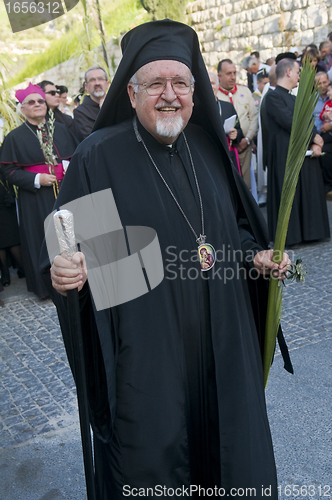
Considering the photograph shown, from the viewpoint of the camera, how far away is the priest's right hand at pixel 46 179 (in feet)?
19.1

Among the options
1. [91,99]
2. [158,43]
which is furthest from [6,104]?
[158,43]

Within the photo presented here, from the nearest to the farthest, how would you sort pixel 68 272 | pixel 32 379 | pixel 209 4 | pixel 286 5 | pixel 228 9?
pixel 68 272, pixel 32 379, pixel 286 5, pixel 228 9, pixel 209 4

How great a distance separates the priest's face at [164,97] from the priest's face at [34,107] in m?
4.16

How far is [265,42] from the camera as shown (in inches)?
645

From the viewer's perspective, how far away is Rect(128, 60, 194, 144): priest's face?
6.86 feet

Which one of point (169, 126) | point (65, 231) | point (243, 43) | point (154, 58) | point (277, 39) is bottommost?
point (65, 231)

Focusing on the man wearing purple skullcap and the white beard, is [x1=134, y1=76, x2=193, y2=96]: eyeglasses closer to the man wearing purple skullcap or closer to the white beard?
the white beard

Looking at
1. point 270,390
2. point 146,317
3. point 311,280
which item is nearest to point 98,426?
point 146,317

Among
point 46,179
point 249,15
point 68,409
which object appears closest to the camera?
point 68,409

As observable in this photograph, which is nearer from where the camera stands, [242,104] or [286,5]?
[242,104]

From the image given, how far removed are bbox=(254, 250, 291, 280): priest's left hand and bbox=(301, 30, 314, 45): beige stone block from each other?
47.0 ft

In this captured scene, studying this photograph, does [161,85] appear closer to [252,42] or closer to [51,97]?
[51,97]

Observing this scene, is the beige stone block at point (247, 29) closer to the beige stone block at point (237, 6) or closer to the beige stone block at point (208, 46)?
the beige stone block at point (237, 6)

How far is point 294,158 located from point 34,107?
182 inches
